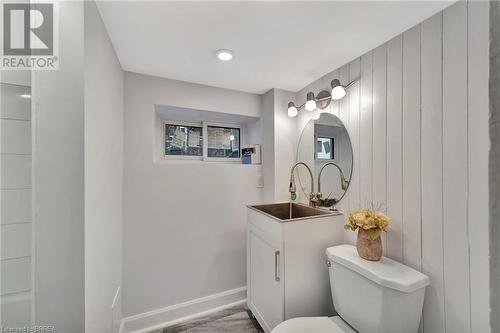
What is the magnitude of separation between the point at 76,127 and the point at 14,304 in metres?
0.70

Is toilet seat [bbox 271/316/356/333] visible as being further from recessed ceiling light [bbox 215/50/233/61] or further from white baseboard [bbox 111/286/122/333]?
recessed ceiling light [bbox 215/50/233/61]

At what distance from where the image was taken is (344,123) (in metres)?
1.53

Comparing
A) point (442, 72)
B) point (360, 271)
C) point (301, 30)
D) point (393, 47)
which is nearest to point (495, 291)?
point (360, 271)

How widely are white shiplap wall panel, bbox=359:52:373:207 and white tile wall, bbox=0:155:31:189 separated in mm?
1730

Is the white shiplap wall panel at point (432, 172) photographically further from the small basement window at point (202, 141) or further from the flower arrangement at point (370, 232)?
the small basement window at point (202, 141)

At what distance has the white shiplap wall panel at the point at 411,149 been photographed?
109 centimetres

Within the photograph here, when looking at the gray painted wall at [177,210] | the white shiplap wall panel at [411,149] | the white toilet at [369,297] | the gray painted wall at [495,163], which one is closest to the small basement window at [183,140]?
the gray painted wall at [177,210]

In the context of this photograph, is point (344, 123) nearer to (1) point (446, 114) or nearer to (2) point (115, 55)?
(1) point (446, 114)

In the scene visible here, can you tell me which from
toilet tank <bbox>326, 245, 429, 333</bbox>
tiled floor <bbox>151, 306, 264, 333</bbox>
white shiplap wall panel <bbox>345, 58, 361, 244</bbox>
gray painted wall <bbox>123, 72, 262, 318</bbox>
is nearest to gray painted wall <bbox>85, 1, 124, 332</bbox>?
gray painted wall <bbox>123, 72, 262, 318</bbox>

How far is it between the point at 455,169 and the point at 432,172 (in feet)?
0.30

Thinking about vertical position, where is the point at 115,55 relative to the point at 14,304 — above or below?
above

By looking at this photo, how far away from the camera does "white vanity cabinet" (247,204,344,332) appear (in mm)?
1286

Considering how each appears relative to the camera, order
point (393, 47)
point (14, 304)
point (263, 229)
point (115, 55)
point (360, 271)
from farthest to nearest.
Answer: point (263, 229) → point (115, 55) → point (393, 47) → point (360, 271) → point (14, 304)

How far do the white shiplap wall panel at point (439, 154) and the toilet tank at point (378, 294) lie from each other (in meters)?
0.13
